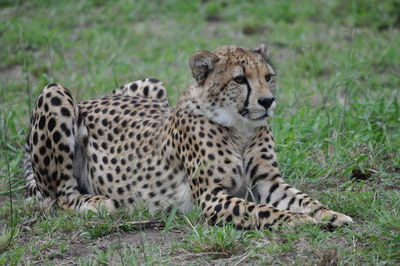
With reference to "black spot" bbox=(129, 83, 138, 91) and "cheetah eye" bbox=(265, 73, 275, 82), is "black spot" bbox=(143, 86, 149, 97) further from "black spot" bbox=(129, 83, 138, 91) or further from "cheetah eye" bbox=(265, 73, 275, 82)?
"cheetah eye" bbox=(265, 73, 275, 82)

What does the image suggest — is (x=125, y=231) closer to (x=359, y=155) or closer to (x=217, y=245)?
(x=217, y=245)

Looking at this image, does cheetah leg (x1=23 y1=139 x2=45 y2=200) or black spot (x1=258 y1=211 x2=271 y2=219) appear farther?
cheetah leg (x1=23 y1=139 x2=45 y2=200)

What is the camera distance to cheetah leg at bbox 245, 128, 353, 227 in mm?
4516

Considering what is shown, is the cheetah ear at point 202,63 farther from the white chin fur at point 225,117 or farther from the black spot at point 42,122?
the black spot at point 42,122

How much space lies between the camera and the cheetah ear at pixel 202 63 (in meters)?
4.70

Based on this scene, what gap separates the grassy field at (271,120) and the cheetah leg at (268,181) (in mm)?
266

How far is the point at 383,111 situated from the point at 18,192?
9.88 ft

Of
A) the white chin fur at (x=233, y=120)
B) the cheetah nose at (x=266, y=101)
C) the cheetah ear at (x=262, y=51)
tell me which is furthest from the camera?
the cheetah ear at (x=262, y=51)

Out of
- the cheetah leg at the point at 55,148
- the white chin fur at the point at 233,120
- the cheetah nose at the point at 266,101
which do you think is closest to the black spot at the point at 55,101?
the cheetah leg at the point at 55,148

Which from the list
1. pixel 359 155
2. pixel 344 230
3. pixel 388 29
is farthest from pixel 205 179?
pixel 388 29

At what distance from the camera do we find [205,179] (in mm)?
4594

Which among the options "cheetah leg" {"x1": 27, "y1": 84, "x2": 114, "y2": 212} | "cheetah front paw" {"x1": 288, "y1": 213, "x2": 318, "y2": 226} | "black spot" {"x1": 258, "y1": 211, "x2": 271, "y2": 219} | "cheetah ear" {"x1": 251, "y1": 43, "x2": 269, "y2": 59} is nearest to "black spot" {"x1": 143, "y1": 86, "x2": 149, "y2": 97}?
"cheetah leg" {"x1": 27, "y1": 84, "x2": 114, "y2": 212}

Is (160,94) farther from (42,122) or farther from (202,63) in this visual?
(202,63)

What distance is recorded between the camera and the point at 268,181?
15.5 ft
